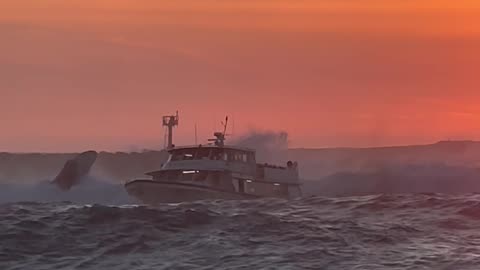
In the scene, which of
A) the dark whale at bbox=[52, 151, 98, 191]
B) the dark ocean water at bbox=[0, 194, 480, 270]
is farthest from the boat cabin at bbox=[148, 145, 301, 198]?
the dark whale at bbox=[52, 151, 98, 191]

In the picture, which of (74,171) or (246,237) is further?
(74,171)

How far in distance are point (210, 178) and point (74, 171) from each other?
3388 centimetres

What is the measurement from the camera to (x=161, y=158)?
97375mm

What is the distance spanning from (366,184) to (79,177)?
27042 mm

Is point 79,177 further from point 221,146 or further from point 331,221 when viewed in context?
point 331,221

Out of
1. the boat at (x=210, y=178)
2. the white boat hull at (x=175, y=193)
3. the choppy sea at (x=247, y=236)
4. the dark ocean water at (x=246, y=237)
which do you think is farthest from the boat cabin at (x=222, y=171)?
the dark ocean water at (x=246, y=237)

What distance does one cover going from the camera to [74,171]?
72.1m

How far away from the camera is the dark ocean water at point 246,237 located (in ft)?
53.0

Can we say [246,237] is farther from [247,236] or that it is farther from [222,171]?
[222,171]

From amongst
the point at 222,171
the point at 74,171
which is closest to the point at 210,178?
the point at 222,171

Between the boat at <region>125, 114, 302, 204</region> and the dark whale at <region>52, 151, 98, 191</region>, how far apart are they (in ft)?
87.8

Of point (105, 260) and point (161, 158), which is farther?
point (161, 158)

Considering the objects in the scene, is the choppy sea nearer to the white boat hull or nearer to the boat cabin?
the white boat hull

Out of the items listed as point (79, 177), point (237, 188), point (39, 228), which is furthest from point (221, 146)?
point (79, 177)
